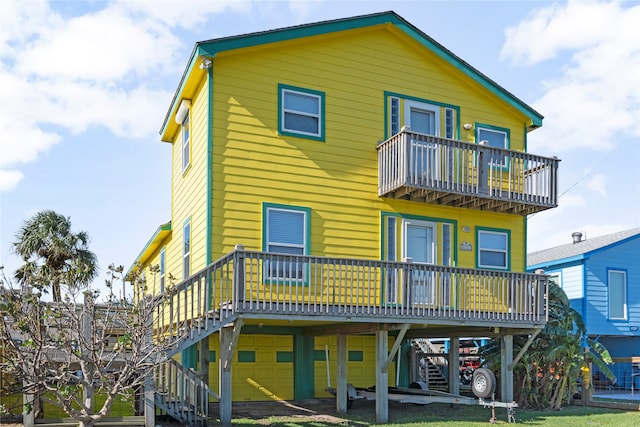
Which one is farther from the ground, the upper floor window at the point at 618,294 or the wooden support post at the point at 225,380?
the upper floor window at the point at 618,294

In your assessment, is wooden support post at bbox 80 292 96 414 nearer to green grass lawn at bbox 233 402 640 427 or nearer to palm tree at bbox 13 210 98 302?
green grass lawn at bbox 233 402 640 427

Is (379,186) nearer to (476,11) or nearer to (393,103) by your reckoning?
(393,103)

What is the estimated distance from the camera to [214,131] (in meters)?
16.4

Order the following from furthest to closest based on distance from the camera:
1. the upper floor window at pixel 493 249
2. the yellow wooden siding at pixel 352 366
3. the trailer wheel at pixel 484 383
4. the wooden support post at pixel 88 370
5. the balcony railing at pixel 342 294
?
the upper floor window at pixel 493 249
the yellow wooden siding at pixel 352 366
the trailer wheel at pixel 484 383
the balcony railing at pixel 342 294
the wooden support post at pixel 88 370

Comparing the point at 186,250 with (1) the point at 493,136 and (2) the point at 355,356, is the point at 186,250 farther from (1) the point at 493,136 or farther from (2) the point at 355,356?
(1) the point at 493,136

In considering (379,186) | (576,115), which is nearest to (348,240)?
(379,186)

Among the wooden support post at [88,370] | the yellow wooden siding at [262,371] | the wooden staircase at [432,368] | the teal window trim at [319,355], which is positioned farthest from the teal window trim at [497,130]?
the wooden support post at [88,370]

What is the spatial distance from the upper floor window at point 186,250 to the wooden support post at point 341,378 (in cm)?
436

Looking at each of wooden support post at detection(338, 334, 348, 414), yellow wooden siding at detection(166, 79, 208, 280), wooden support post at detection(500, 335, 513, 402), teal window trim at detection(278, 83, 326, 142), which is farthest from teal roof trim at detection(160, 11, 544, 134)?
wooden support post at detection(338, 334, 348, 414)

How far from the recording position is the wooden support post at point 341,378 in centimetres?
1670

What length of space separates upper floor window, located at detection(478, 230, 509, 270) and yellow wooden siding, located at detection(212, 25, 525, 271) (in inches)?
9.5

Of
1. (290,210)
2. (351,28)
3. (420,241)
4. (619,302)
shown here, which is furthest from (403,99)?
(619,302)

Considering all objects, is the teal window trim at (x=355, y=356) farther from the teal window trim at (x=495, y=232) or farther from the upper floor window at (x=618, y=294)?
the upper floor window at (x=618, y=294)

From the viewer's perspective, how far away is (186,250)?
18.8 meters
